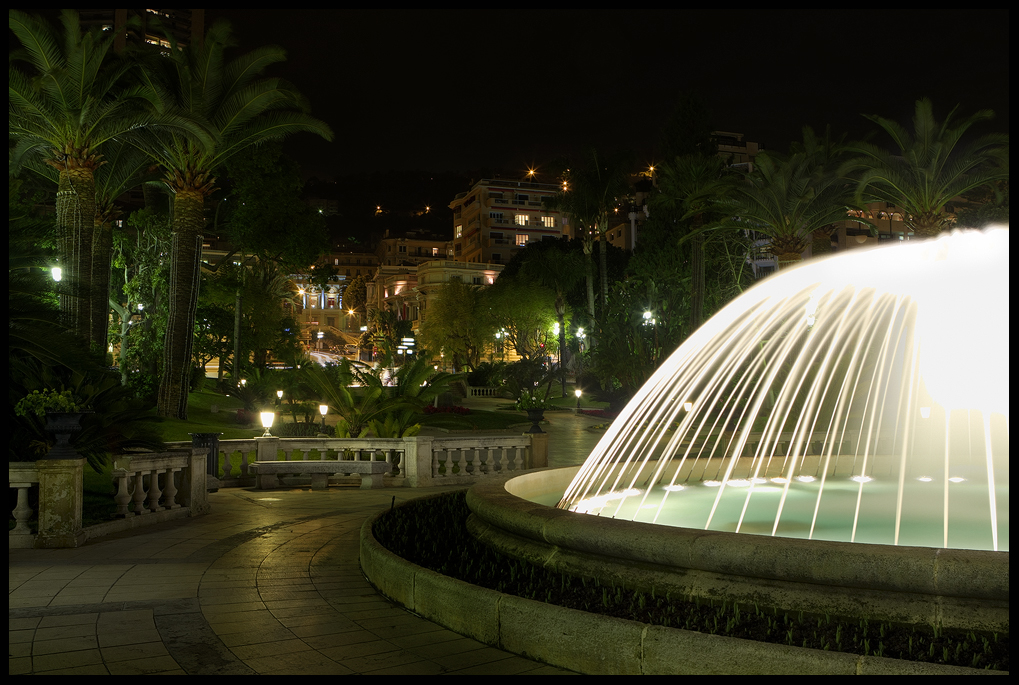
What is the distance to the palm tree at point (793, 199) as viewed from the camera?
96.8ft

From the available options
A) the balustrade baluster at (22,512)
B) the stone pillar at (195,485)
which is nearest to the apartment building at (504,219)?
the stone pillar at (195,485)

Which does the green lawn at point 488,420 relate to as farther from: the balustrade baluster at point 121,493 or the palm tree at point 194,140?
the balustrade baluster at point 121,493

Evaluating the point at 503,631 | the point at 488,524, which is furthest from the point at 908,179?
the point at 503,631

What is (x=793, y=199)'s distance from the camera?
2948cm

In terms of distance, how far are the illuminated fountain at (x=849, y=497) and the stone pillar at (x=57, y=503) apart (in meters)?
5.30

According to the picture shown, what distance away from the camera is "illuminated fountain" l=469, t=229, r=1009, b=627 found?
5.70 metres

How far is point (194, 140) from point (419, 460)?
16.1 meters

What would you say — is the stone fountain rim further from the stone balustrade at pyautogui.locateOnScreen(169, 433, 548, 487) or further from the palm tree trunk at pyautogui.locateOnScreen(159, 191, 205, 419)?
the palm tree trunk at pyautogui.locateOnScreen(159, 191, 205, 419)

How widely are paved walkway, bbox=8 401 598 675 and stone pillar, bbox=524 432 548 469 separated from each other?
733 cm

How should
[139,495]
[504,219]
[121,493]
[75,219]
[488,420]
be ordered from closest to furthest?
1. [121,493]
2. [139,495]
3. [75,219]
4. [488,420]
5. [504,219]

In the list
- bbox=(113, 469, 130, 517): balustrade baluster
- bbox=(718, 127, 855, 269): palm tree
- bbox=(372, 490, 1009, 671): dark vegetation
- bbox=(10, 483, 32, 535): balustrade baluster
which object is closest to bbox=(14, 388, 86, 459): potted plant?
bbox=(10, 483, 32, 535): balustrade baluster

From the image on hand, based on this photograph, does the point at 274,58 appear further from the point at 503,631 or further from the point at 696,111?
the point at 696,111

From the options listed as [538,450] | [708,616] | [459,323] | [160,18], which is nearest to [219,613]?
[708,616]

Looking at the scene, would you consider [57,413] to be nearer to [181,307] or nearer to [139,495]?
[139,495]
